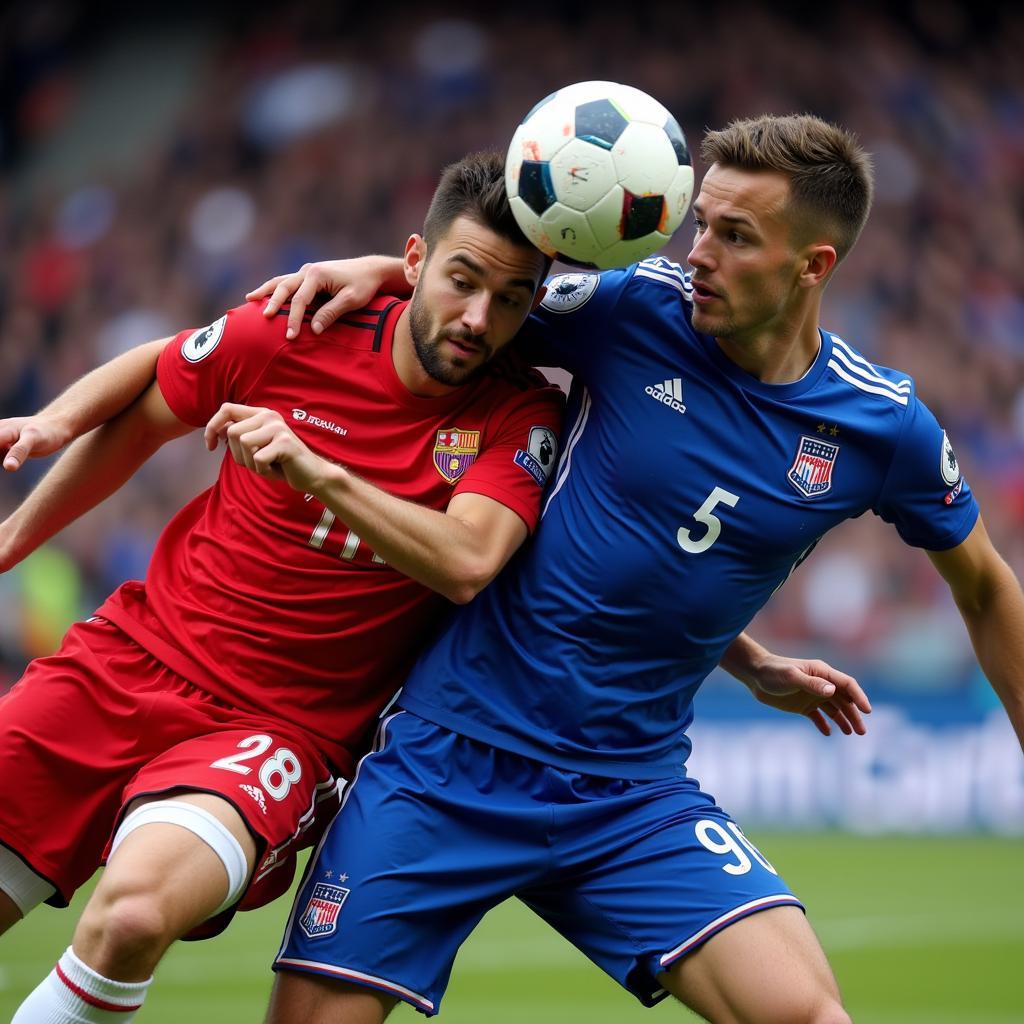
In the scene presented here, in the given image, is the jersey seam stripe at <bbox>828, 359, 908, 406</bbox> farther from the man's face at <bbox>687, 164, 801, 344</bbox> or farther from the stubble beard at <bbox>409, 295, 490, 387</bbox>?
the stubble beard at <bbox>409, 295, 490, 387</bbox>

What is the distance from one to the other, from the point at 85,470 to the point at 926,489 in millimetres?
2422

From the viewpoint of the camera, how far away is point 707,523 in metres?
4.52

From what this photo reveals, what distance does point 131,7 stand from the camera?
1953 centimetres

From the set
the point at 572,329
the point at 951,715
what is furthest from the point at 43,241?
the point at 572,329

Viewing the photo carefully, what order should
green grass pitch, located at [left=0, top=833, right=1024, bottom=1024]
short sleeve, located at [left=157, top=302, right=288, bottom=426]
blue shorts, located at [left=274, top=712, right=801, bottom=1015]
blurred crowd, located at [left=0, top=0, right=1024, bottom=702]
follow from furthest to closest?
1. blurred crowd, located at [left=0, top=0, right=1024, bottom=702]
2. green grass pitch, located at [left=0, top=833, right=1024, bottom=1024]
3. short sleeve, located at [left=157, top=302, right=288, bottom=426]
4. blue shorts, located at [left=274, top=712, right=801, bottom=1015]

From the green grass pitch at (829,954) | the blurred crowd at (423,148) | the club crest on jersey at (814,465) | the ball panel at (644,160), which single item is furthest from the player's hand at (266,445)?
the blurred crowd at (423,148)

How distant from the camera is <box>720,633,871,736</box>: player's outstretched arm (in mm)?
4887

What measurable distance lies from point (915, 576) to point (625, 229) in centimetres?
1107

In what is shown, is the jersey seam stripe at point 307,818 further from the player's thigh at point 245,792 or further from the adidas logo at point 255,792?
the adidas logo at point 255,792

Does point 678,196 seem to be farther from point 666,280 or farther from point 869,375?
point 869,375

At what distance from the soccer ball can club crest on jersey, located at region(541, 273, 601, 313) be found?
26cm

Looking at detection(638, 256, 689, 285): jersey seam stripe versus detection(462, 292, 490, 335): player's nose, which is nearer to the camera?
detection(462, 292, 490, 335): player's nose

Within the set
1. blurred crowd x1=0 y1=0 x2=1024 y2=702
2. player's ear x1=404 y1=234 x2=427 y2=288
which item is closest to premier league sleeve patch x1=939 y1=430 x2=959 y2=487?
player's ear x1=404 y1=234 x2=427 y2=288

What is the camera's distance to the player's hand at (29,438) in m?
4.23
